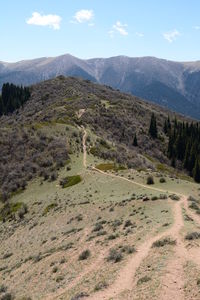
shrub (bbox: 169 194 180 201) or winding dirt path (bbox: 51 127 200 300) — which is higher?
winding dirt path (bbox: 51 127 200 300)

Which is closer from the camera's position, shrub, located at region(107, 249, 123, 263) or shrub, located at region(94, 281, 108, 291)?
shrub, located at region(94, 281, 108, 291)

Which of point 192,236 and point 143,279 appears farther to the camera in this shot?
point 192,236

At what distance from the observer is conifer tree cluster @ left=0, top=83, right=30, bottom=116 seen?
150 m

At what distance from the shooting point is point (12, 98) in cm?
15275

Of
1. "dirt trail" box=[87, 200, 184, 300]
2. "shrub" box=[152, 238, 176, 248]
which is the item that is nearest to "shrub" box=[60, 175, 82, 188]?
"dirt trail" box=[87, 200, 184, 300]

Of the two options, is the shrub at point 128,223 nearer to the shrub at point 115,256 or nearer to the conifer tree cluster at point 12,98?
the shrub at point 115,256

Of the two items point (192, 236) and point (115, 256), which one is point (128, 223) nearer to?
point (192, 236)

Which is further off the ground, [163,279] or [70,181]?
[163,279]

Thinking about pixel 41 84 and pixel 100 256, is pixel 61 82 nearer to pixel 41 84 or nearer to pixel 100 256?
pixel 41 84

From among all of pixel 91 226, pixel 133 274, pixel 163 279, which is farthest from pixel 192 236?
pixel 91 226

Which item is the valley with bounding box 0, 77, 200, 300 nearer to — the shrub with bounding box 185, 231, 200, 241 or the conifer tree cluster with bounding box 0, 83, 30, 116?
the shrub with bounding box 185, 231, 200, 241

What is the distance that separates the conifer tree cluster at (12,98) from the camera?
493 ft

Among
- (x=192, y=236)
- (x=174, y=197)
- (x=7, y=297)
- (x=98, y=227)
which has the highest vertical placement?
(x=192, y=236)

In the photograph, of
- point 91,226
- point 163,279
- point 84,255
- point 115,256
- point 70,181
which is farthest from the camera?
point 70,181
